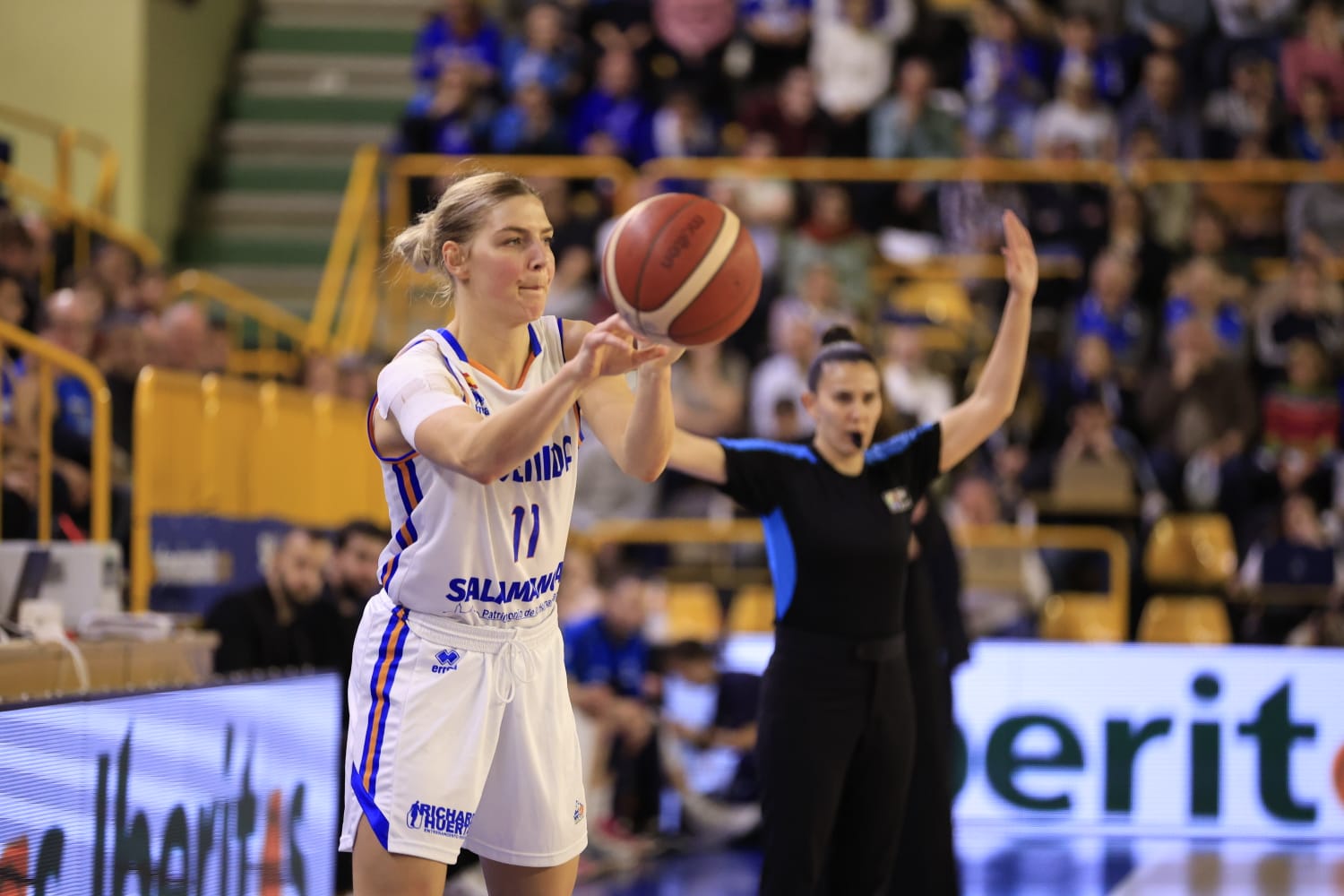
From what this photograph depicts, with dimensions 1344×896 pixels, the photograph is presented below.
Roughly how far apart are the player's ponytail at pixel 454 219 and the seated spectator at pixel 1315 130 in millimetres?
12320

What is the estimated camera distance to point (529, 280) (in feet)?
11.6

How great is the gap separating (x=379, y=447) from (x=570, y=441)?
38cm

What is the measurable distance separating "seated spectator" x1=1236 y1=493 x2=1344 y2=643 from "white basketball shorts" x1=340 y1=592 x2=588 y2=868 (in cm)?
867

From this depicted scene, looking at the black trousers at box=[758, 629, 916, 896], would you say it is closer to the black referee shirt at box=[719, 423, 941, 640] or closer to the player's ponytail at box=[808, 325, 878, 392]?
the black referee shirt at box=[719, 423, 941, 640]

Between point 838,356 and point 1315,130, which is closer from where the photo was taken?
point 838,356

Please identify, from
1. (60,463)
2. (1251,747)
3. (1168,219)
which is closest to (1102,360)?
(1168,219)

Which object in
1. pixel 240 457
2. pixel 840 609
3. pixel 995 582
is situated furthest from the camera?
pixel 995 582

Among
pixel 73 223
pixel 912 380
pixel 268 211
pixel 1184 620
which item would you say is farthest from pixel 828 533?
pixel 268 211

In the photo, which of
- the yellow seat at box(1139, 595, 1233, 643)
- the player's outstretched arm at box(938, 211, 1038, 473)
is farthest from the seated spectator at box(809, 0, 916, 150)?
the player's outstretched arm at box(938, 211, 1038, 473)

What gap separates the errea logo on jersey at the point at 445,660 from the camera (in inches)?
136

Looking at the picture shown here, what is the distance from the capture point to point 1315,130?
1465cm

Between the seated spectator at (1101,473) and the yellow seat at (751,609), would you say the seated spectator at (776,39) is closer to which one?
the seated spectator at (1101,473)

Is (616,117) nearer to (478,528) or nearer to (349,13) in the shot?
(349,13)

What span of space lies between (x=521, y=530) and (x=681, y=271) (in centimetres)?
60
